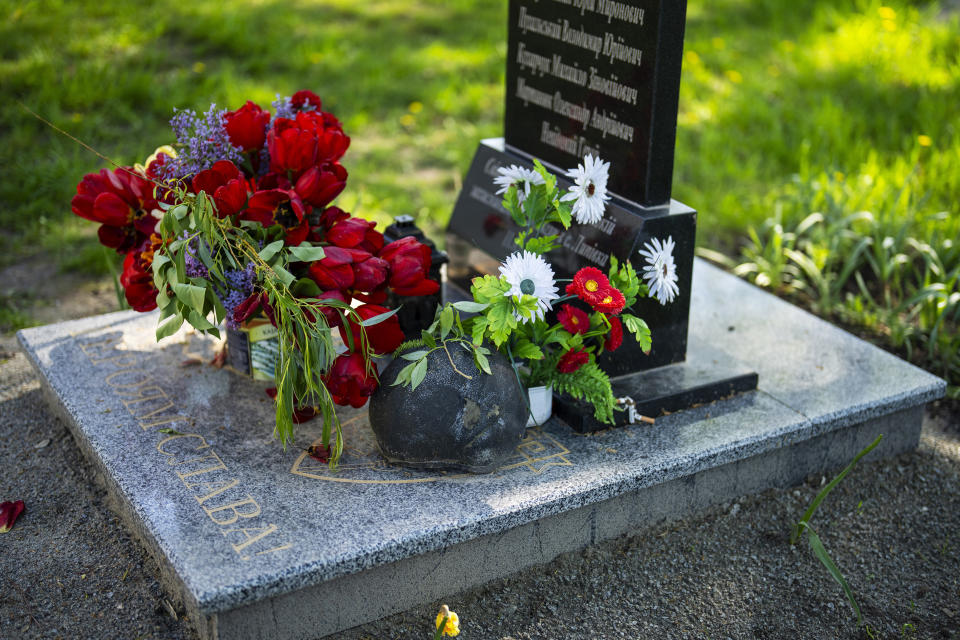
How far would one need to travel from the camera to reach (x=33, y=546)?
251cm

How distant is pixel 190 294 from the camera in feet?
7.56

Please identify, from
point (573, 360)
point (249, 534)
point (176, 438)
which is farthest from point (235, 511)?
point (573, 360)

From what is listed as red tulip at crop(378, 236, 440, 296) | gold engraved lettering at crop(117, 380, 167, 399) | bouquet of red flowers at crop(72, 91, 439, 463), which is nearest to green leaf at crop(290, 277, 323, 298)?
bouquet of red flowers at crop(72, 91, 439, 463)

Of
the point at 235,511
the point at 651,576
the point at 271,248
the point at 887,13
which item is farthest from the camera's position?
the point at 887,13

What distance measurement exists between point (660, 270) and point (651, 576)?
841 mm

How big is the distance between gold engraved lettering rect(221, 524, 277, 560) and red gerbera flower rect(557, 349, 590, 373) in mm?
891

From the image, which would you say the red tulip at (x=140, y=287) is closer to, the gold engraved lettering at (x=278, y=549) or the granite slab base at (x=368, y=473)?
the granite slab base at (x=368, y=473)

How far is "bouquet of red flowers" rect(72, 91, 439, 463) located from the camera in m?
2.35

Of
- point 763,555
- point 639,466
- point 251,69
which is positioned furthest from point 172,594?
point 251,69

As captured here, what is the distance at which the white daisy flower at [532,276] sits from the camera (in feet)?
8.02

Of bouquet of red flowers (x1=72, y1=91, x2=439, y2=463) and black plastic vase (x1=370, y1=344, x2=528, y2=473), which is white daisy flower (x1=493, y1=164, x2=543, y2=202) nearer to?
bouquet of red flowers (x1=72, y1=91, x2=439, y2=463)

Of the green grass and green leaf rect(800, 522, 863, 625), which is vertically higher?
the green grass

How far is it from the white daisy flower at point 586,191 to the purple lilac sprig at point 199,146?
0.97 meters

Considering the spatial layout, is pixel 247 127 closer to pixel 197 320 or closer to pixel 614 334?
pixel 197 320
